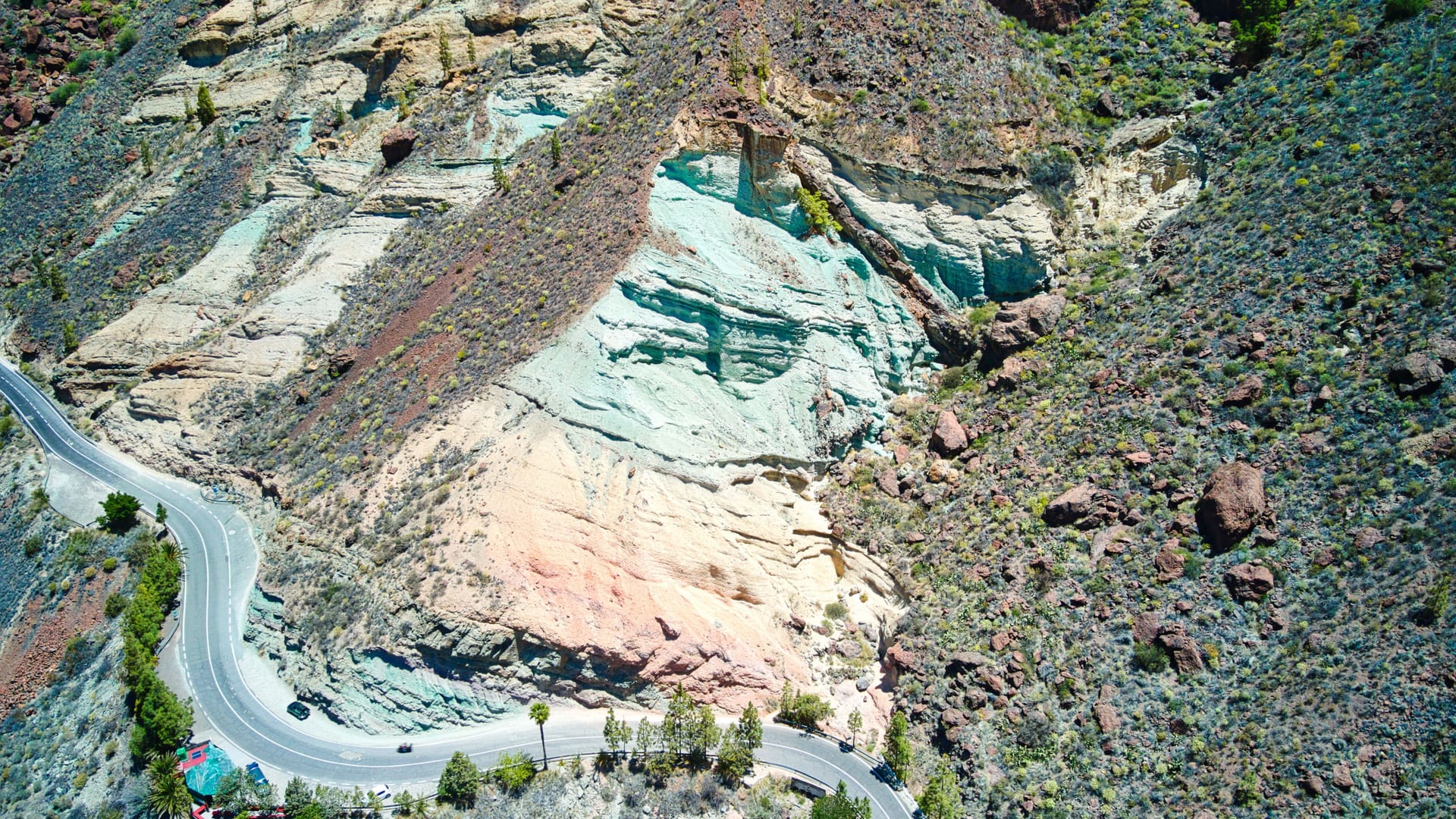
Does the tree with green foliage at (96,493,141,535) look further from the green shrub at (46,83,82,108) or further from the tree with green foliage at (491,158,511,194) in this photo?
the green shrub at (46,83,82,108)

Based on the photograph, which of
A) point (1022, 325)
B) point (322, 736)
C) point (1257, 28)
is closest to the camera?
point (322, 736)

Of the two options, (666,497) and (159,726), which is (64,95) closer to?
(159,726)

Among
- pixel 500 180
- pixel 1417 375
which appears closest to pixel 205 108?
pixel 500 180

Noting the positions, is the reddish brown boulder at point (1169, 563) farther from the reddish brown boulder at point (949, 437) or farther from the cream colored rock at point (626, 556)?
the cream colored rock at point (626, 556)

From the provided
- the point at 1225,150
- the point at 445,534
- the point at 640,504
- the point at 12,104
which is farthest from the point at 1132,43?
the point at 12,104

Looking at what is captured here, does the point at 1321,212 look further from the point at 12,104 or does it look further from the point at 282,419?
the point at 12,104

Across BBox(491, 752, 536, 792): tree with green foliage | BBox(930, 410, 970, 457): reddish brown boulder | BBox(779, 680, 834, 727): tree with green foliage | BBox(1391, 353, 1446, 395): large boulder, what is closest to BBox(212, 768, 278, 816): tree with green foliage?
BBox(491, 752, 536, 792): tree with green foliage

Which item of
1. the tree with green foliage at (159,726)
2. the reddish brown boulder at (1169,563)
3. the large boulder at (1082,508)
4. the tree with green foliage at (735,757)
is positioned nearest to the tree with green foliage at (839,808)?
the tree with green foliage at (735,757)
